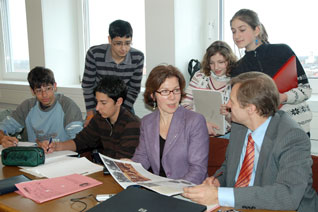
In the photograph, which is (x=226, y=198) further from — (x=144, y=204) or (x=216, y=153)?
(x=216, y=153)

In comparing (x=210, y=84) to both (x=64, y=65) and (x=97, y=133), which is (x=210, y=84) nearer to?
(x=97, y=133)

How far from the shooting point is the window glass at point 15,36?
16.8 feet

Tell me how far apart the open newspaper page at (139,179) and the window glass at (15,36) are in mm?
4009

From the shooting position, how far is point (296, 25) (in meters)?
2.97

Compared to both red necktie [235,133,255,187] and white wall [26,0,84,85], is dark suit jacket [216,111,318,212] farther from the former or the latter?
white wall [26,0,84,85]

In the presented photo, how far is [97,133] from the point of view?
2426mm

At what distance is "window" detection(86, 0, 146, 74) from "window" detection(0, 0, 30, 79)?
4.21 feet

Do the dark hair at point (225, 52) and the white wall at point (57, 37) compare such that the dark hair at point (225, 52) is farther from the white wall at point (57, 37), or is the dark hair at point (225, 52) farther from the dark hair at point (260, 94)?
the white wall at point (57, 37)

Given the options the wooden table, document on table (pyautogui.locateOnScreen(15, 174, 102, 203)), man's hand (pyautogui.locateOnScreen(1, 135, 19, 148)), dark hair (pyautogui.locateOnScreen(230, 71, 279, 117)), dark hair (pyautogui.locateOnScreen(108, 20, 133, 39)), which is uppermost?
dark hair (pyautogui.locateOnScreen(108, 20, 133, 39))

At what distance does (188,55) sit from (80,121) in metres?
1.26

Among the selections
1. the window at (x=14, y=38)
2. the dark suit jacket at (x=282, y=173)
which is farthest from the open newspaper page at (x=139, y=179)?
the window at (x=14, y=38)

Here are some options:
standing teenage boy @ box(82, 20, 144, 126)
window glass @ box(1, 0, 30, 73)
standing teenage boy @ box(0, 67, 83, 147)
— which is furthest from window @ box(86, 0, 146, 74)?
standing teenage boy @ box(0, 67, 83, 147)

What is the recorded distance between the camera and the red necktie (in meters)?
A: 1.56

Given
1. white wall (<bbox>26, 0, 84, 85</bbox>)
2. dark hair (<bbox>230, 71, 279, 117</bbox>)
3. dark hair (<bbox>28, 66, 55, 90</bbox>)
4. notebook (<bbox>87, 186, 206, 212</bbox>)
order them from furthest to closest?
white wall (<bbox>26, 0, 84, 85</bbox>) < dark hair (<bbox>28, 66, 55, 90</bbox>) < dark hair (<bbox>230, 71, 279, 117</bbox>) < notebook (<bbox>87, 186, 206, 212</bbox>)
